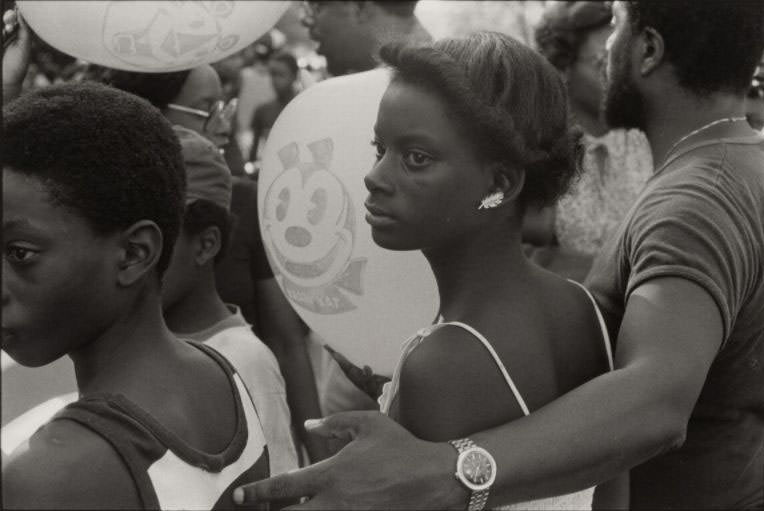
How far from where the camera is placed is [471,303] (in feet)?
6.04

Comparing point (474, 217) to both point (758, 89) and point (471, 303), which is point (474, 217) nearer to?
point (471, 303)

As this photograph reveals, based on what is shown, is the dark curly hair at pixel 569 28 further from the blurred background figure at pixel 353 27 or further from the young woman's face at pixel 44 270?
the young woman's face at pixel 44 270

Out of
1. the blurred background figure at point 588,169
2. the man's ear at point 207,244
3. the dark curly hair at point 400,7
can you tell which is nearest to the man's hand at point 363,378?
the man's ear at point 207,244

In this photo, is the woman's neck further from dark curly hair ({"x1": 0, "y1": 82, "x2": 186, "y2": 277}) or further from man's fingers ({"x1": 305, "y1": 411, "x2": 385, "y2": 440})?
dark curly hair ({"x1": 0, "y1": 82, "x2": 186, "y2": 277})

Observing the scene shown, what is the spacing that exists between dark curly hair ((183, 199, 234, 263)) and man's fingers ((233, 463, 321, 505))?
1.30 meters

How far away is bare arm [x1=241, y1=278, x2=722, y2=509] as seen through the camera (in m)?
1.62

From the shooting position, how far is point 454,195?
71.8 inches

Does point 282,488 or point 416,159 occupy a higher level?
point 416,159

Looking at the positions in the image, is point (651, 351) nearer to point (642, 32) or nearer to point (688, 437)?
point (688, 437)

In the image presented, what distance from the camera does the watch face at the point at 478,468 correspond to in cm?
167

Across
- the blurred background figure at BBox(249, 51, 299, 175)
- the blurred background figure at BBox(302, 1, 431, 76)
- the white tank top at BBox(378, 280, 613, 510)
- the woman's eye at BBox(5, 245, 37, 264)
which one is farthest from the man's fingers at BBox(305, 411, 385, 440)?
the blurred background figure at BBox(249, 51, 299, 175)

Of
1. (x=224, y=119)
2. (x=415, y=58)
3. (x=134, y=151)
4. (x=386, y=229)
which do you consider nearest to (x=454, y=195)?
(x=386, y=229)

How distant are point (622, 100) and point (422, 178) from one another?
916 mm

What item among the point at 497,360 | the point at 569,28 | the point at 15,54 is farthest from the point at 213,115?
the point at 497,360
